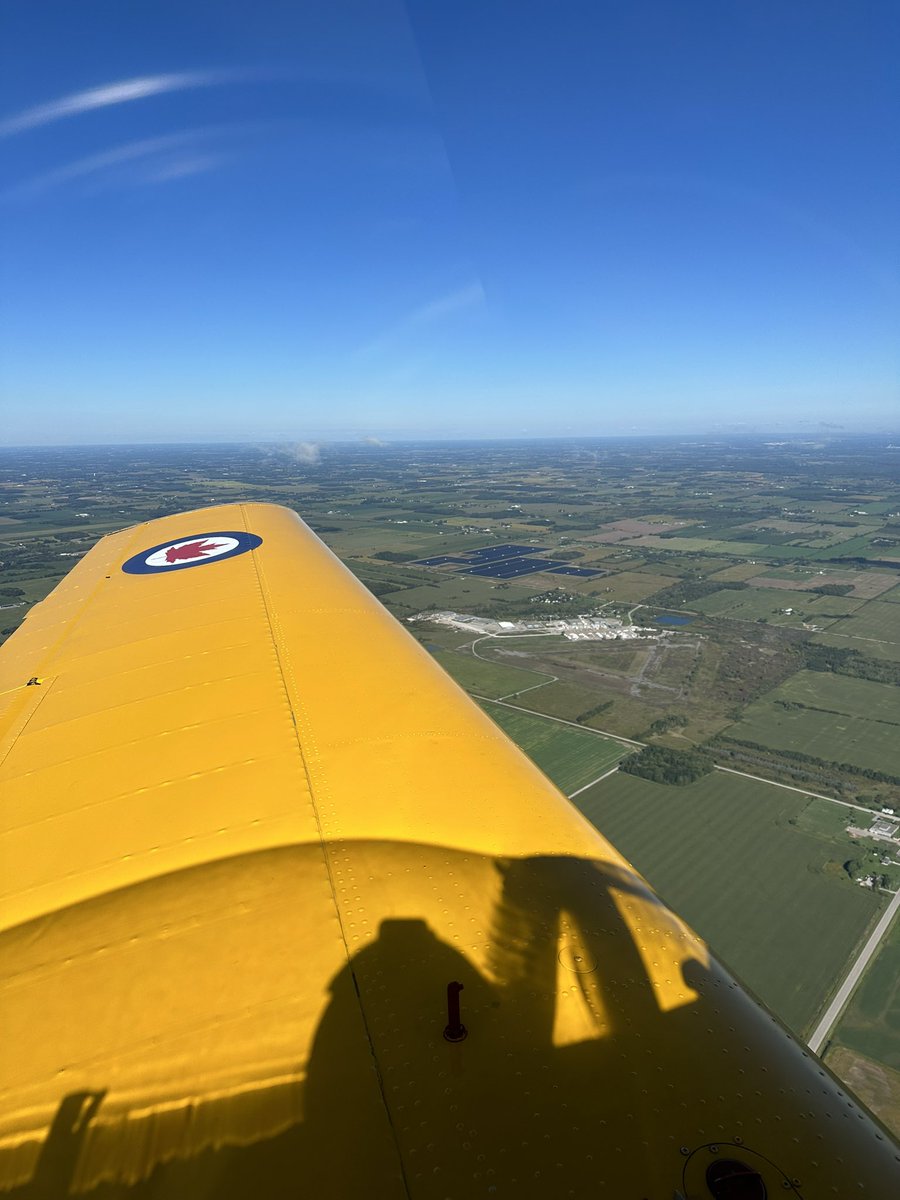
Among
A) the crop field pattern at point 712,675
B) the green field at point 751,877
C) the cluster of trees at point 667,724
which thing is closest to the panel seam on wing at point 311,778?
the green field at point 751,877

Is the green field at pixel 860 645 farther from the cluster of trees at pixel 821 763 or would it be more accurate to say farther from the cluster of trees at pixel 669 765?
the cluster of trees at pixel 669 765

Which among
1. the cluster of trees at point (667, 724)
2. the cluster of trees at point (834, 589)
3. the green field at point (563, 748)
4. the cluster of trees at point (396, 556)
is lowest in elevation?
the cluster of trees at point (396, 556)

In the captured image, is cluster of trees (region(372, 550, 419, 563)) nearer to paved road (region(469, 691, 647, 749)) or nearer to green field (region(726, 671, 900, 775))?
paved road (region(469, 691, 647, 749))

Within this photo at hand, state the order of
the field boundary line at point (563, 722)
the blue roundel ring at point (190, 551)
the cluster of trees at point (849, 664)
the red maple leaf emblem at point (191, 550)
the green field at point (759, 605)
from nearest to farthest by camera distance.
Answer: the blue roundel ring at point (190, 551) → the red maple leaf emblem at point (191, 550) → the field boundary line at point (563, 722) → the cluster of trees at point (849, 664) → the green field at point (759, 605)

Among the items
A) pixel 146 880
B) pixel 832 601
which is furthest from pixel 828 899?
pixel 832 601

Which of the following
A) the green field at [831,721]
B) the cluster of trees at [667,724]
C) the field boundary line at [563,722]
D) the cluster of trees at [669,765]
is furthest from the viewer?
the cluster of trees at [667,724]

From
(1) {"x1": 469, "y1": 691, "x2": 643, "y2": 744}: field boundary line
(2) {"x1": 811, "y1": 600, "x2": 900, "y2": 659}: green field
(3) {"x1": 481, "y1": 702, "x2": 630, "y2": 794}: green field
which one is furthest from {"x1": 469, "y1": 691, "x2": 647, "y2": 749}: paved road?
(2) {"x1": 811, "y1": 600, "x2": 900, "y2": 659}: green field

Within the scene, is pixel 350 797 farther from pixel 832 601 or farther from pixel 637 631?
pixel 832 601

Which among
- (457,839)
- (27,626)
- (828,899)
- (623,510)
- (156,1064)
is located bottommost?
(623,510)
